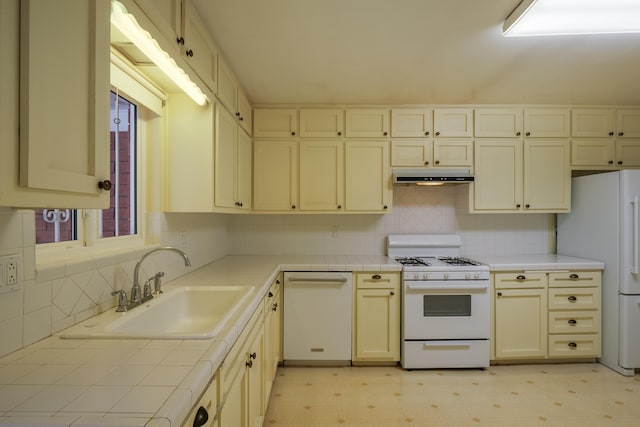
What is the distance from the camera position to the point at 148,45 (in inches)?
50.2

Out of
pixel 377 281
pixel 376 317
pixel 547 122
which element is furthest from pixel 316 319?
pixel 547 122

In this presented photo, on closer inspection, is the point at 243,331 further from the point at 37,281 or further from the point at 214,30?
the point at 214,30

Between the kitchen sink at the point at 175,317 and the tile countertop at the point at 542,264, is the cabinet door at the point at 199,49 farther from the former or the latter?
the tile countertop at the point at 542,264

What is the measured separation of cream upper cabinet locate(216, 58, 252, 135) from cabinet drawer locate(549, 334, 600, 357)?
3.31 meters

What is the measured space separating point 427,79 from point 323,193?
131 cm

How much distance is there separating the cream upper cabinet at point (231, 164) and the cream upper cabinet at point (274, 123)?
180 mm

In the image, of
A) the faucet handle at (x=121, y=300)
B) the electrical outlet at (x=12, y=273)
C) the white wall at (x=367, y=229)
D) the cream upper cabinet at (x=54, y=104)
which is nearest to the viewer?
the cream upper cabinet at (x=54, y=104)

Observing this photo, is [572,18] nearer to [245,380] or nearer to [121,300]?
[245,380]

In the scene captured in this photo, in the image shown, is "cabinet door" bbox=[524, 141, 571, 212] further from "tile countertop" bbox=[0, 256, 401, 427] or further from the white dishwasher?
"tile countertop" bbox=[0, 256, 401, 427]

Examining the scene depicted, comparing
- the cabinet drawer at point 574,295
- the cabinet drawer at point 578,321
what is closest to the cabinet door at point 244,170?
the cabinet drawer at point 574,295

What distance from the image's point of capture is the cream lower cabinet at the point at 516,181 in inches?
119

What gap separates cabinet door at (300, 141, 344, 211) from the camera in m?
3.03

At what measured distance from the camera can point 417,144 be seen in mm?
3025

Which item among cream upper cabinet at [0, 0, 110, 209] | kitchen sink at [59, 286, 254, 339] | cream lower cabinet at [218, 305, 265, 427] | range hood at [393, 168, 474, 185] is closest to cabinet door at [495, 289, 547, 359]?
range hood at [393, 168, 474, 185]
